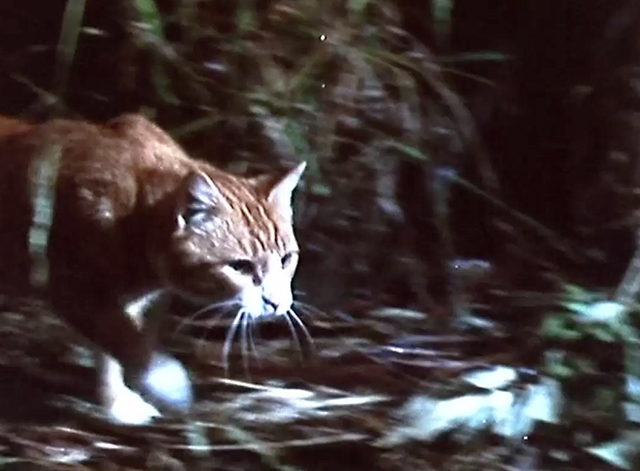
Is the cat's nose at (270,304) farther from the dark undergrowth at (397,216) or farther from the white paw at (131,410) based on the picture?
the white paw at (131,410)

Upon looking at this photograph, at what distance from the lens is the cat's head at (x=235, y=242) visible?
730 mm

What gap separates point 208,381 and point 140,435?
0.23 ft

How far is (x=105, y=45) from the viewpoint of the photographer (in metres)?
0.77

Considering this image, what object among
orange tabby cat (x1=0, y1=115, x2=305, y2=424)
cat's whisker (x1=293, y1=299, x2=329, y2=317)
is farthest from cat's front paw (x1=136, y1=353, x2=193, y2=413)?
cat's whisker (x1=293, y1=299, x2=329, y2=317)

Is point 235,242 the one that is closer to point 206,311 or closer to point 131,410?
point 206,311

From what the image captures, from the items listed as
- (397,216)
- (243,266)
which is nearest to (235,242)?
(243,266)

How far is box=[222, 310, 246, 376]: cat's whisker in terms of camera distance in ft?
2.42

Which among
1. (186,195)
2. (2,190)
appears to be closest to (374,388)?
(186,195)

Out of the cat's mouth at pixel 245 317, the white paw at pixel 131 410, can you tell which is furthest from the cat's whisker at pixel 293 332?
the white paw at pixel 131 410

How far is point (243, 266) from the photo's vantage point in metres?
0.73

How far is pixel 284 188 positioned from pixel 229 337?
4.7 inches

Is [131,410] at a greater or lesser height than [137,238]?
lesser

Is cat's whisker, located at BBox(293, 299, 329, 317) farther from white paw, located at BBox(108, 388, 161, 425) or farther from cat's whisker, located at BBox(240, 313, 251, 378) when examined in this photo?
white paw, located at BBox(108, 388, 161, 425)

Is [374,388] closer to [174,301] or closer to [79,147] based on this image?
[174,301]
